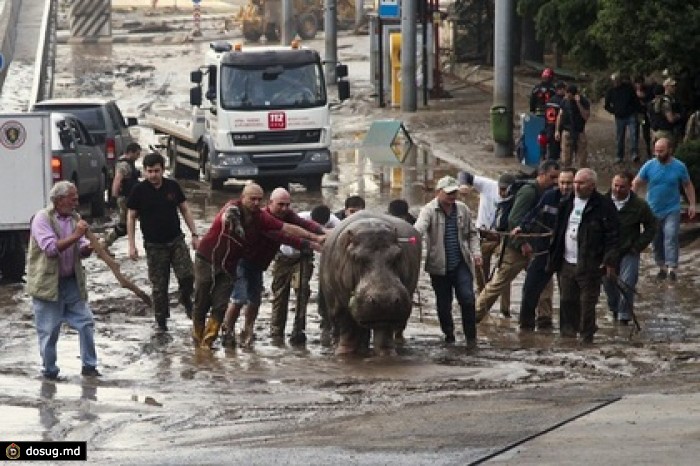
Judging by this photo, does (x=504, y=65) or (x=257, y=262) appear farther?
(x=504, y=65)

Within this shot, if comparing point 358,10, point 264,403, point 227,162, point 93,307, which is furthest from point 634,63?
point 358,10

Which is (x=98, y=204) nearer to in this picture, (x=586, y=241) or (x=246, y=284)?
(x=246, y=284)

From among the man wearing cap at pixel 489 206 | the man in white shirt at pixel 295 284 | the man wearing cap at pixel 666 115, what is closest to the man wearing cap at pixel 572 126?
the man wearing cap at pixel 666 115

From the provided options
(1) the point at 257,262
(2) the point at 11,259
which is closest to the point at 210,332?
(1) the point at 257,262

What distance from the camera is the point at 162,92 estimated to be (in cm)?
5456

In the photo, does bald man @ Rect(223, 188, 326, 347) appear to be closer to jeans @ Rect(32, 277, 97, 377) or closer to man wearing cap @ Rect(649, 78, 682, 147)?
jeans @ Rect(32, 277, 97, 377)

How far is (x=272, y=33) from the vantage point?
70250 millimetres

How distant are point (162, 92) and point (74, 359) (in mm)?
37714

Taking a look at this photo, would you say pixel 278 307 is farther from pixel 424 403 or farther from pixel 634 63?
pixel 634 63

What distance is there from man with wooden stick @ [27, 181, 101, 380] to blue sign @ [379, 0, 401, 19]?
103 feet

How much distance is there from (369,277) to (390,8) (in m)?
31.2

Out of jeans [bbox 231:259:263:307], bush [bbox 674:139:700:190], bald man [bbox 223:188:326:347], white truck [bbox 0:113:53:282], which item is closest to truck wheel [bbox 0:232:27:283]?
white truck [bbox 0:113:53:282]

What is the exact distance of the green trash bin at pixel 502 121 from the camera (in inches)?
1398

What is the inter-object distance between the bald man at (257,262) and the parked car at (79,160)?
972 cm
